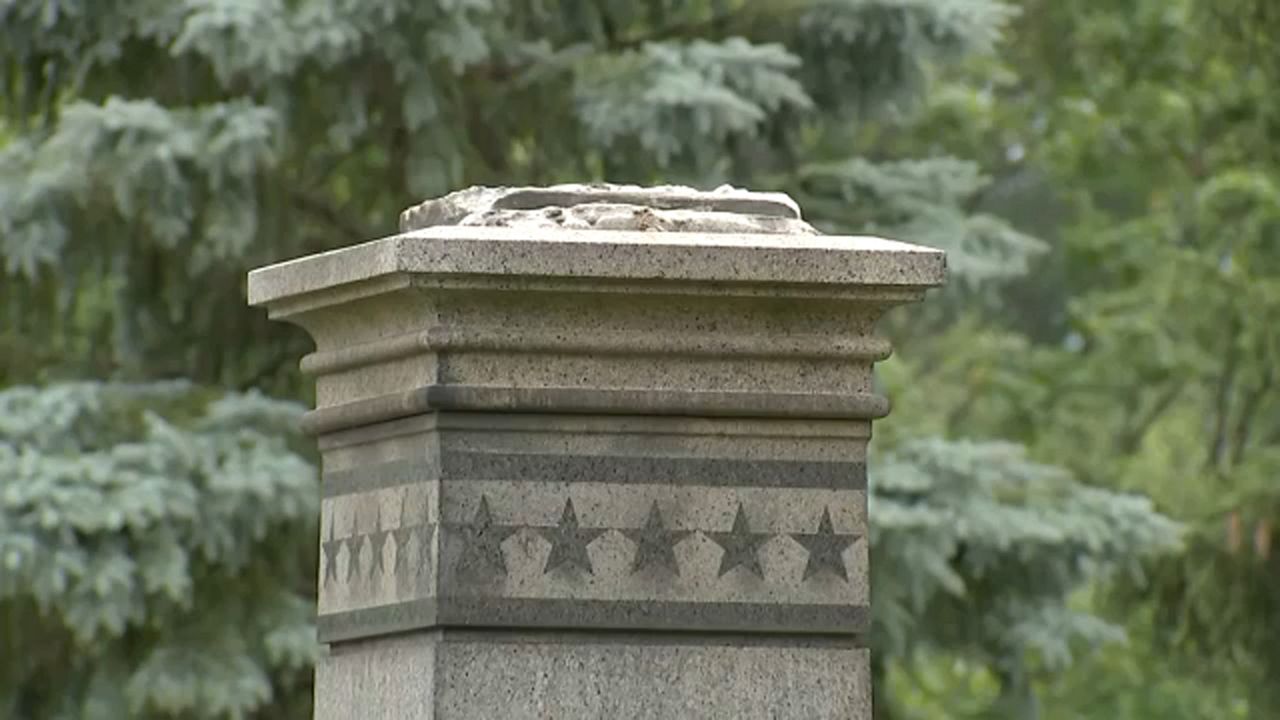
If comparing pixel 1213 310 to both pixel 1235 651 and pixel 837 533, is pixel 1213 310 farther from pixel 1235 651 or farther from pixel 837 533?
pixel 837 533

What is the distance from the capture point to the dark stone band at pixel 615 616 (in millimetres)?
4738

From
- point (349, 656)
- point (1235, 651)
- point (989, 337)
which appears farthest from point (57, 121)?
point (989, 337)

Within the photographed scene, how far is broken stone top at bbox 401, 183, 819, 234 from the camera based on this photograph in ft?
16.3

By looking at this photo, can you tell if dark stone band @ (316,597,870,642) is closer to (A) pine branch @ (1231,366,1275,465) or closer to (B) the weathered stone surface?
(B) the weathered stone surface

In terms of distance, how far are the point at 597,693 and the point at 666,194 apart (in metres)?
0.82

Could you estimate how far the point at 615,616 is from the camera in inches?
189

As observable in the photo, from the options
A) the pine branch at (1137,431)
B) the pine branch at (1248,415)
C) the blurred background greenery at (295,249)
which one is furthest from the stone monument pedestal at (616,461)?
the pine branch at (1137,431)

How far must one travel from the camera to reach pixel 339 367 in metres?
5.10

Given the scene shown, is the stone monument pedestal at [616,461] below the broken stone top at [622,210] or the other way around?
below

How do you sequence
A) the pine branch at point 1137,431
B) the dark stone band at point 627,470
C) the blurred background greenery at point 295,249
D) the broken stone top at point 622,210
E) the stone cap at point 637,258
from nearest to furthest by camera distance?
the stone cap at point 637,258, the dark stone band at point 627,470, the broken stone top at point 622,210, the blurred background greenery at point 295,249, the pine branch at point 1137,431

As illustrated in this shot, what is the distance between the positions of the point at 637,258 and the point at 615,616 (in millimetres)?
534

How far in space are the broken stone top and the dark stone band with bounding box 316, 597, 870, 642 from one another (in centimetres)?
58

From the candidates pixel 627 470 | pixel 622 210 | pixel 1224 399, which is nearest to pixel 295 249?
pixel 622 210

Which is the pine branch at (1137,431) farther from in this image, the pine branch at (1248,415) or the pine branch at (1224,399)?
the pine branch at (1248,415)
